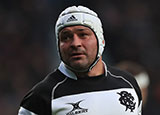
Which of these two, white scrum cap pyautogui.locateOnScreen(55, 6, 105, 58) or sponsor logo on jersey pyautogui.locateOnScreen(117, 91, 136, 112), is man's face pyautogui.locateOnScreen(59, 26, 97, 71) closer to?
white scrum cap pyautogui.locateOnScreen(55, 6, 105, 58)

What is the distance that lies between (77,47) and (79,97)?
0.38 meters

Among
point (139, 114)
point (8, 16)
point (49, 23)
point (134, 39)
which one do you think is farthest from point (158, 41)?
point (139, 114)

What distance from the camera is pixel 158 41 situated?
421 inches

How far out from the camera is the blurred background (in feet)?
30.6

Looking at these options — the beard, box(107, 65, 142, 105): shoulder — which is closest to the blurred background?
box(107, 65, 142, 105): shoulder

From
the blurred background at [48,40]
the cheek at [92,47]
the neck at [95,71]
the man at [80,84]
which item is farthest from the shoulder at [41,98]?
the blurred background at [48,40]

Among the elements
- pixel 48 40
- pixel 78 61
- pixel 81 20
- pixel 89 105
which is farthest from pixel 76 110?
pixel 48 40

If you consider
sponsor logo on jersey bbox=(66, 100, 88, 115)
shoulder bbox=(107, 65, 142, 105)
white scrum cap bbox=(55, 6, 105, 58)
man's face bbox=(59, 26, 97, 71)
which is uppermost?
white scrum cap bbox=(55, 6, 105, 58)

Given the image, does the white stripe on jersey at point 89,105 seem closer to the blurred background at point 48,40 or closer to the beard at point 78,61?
the beard at point 78,61

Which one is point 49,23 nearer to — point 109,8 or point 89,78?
point 109,8

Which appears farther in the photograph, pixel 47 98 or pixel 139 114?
pixel 139 114

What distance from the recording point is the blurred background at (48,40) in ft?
30.6

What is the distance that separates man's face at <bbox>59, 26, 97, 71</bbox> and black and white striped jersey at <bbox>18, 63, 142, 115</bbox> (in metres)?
0.13

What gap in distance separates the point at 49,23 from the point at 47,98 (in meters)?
5.98
